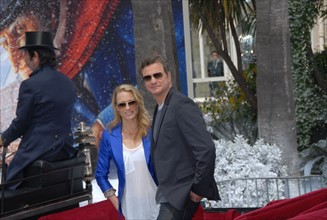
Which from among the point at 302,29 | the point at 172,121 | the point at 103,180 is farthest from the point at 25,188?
the point at 302,29

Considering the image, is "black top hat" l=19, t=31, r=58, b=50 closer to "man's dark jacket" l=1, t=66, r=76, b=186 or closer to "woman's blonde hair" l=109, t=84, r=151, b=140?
"man's dark jacket" l=1, t=66, r=76, b=186

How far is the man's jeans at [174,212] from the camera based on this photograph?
4512 mm

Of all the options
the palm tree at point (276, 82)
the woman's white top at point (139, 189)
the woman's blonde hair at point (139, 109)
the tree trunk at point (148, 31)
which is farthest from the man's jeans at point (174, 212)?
the palm tree at point (276, 82)

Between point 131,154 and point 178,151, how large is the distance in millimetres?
581

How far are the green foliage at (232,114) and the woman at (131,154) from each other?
5.82 m

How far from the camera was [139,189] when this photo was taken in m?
4.96

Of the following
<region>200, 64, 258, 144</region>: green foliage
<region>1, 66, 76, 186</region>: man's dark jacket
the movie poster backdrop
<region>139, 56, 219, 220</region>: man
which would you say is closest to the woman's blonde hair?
<region>139, 56, 219, 220</region>: man

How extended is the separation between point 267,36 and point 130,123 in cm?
406

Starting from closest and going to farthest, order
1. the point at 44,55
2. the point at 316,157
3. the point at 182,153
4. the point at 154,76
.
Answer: the point at 182,153 → the point at 154,76 → the point at 44,55 → the point at 316,157

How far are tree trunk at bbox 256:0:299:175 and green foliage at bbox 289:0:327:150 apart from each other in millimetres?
3735

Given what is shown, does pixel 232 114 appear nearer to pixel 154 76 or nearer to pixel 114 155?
pixel 114 155

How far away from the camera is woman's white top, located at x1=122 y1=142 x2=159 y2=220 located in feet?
16.3

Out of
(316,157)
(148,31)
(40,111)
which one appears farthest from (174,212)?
(316,157)

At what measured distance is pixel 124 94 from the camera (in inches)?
199
